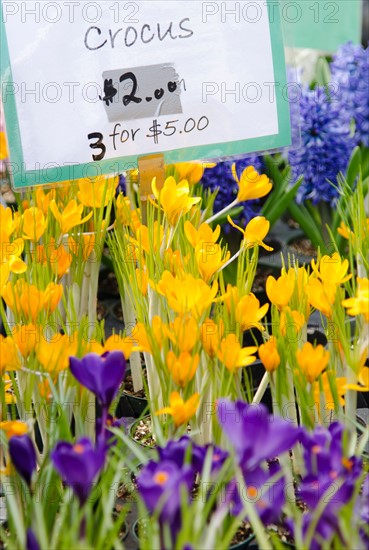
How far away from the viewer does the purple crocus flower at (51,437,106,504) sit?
0.52 metres

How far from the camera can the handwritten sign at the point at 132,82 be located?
0.89 metres

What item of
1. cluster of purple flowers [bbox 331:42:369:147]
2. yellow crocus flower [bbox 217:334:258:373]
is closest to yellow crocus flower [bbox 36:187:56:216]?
yellow crocus flower [bbox 217:334:258:373]

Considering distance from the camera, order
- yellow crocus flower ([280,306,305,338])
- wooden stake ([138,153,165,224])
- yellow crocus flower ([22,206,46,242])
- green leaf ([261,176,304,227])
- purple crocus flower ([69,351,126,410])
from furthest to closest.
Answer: green leaf ([261,176,304,227]) < wooden stake ([138,153,165,224]) < yellow crocus flower ([22,206,46,242]) < yellow crocus flower ([280,306,305,338]) < purple crocus flower ([69,351,126,410])

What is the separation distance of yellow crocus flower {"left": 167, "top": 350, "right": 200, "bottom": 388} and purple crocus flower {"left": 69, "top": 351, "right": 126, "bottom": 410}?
6 centimetres

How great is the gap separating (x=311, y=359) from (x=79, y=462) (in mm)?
243

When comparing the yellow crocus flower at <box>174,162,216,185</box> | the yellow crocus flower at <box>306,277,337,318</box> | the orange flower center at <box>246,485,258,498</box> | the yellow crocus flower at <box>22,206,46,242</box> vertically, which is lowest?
the orange flower center at <box>246,485,258,498</box>

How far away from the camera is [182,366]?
0.66m

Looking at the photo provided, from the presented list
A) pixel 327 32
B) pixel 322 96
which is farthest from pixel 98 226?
pixel 327 32

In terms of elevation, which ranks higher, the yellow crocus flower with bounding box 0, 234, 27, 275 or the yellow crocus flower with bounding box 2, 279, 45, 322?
the yellow crocus flower with bounding box 0, 234, 27, 275

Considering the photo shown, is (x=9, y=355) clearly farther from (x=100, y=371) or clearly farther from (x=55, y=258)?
(x=55, y=258)

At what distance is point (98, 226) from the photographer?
36.5 inches

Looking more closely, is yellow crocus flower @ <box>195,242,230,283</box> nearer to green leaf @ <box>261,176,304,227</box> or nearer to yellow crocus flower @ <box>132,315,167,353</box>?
yellow crocus flower @ <box>132,315,167,353</box>

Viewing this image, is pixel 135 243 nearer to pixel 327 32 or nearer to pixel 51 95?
pixel 51 95

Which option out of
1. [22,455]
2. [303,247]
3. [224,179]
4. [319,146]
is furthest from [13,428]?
[303,247]
